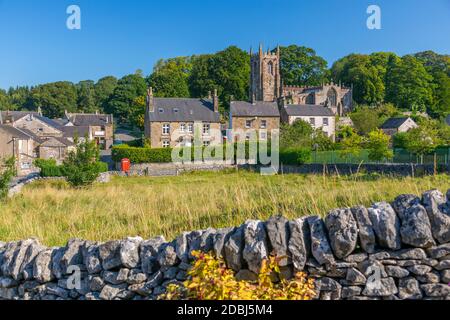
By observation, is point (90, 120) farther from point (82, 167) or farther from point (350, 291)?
point (350, 291)

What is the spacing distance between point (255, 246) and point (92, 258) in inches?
84.4

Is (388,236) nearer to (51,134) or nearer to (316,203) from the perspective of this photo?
(316,203)

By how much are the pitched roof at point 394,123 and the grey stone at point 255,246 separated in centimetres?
5741

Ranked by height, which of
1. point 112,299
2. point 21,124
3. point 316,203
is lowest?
point 112,299

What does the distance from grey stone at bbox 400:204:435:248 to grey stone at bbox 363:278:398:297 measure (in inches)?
18.8

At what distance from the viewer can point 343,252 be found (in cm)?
472

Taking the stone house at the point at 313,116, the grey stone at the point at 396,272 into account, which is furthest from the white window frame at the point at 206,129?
the grey stone at the point at 396,272

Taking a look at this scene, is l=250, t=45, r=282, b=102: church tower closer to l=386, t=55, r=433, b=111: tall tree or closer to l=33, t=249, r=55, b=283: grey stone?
l=386, t=55, r=433, b=111: tall tree

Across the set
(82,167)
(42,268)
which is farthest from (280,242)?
(82,167)

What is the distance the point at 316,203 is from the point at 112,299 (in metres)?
4.40
